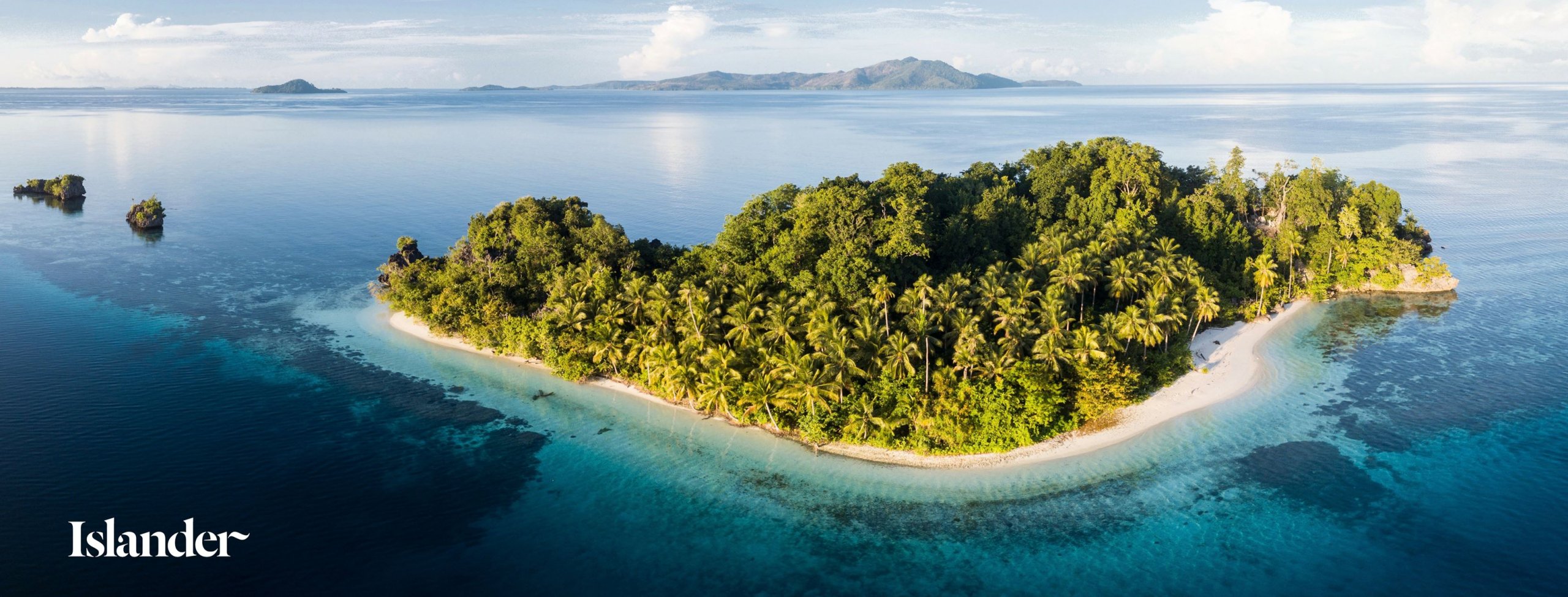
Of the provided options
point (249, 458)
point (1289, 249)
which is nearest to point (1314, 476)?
point (1289, 249)

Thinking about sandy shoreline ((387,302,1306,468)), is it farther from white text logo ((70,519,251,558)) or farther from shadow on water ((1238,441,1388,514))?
white text logo ((70,519,251,558))

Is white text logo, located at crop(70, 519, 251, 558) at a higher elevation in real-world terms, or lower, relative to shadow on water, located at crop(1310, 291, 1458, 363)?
lower

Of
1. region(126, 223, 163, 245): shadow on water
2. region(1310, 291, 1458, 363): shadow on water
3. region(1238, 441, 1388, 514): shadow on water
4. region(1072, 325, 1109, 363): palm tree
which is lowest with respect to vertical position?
region(1238, 441, 1388, 514): shadow on water

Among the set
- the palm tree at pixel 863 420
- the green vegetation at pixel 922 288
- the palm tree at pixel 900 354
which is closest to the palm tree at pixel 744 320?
the green vegetation at pixel 922 288

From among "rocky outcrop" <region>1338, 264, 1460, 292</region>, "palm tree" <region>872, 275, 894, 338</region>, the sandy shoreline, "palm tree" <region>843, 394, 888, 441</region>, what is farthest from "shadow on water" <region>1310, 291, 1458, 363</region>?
"palm tree" <region>843, 394, 888, 441</region>

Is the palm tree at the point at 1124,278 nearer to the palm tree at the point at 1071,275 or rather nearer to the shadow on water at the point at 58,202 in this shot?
the palm tree at the point at 1071,275

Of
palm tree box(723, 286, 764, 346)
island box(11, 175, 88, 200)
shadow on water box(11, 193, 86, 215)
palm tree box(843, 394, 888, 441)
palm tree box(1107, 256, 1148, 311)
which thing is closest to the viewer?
palm tree box(843, 394, 888, 441)

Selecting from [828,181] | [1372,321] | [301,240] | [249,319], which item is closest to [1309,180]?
[1372,321]
